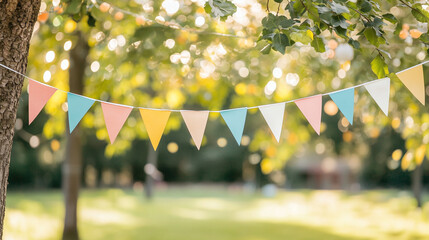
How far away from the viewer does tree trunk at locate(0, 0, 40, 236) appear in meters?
2.24

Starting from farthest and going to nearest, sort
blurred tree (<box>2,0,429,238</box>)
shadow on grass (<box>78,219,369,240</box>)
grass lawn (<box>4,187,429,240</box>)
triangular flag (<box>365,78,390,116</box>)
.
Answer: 1. grass lawn (<box>4,187,429,240</box>)
2. shadow on grass (<box>78,219,369,240</box>)
3. blurred tree (<box>2,0,429,238</box>)
4. triangular flag (<box>365,78,390,116</box>)

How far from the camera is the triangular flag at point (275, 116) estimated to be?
8.97ft

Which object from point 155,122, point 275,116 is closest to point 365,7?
point 275,116

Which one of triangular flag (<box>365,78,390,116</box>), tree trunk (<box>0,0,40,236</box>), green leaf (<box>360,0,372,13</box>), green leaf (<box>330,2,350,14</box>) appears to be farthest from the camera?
triangular flag (<box>365,78,390,116</box>)

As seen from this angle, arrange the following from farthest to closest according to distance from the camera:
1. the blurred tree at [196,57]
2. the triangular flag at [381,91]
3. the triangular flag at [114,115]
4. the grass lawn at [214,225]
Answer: the grass lawn at [214,225] → the blurred tree at [196,57] → the triangular flag at [114,115] → the triangular flag at [381,91]

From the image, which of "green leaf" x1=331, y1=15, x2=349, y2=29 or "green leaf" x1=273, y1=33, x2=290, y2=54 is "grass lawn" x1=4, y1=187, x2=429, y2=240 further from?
"green leaf" x1=331, y1=15, x2=349, y2=29

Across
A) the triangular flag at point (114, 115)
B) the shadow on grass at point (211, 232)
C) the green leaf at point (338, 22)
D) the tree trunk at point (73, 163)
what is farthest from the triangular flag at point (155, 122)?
the shadow on grass at point (211, 232)

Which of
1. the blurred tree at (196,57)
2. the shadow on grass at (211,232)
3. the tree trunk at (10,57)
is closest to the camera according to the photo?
the tree trunk at (10,57)

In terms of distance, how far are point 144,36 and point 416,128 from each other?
2998 millimetres

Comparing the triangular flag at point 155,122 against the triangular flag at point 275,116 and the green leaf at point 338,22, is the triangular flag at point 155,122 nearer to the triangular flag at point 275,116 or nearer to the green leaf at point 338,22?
the triangular flag at point 275,116

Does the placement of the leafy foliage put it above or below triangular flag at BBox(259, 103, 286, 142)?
above

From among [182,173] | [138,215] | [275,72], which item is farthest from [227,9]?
[182,173]

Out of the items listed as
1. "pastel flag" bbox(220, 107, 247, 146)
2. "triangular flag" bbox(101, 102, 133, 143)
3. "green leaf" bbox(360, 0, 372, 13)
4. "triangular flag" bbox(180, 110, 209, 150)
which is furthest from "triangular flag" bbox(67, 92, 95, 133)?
"green leaf" bbox(360, 0, 372, 13)

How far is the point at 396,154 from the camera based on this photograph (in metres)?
4.42
